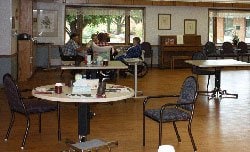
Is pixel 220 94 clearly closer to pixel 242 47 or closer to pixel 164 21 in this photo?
pixel 164 21

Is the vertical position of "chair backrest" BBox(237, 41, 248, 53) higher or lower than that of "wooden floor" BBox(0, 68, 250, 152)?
higher

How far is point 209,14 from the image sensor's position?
51.1ft

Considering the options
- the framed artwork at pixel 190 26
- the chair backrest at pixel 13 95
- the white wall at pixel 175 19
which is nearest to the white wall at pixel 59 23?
the white wall at pixel 175 19

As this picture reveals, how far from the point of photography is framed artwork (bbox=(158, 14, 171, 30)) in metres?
15.0

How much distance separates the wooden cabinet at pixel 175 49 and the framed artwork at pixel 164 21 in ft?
1.33

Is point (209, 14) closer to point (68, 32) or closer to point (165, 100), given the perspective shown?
point (68, 32)

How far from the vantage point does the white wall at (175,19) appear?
48.9ft

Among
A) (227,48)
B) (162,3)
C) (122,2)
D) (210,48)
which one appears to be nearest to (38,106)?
(122,2)

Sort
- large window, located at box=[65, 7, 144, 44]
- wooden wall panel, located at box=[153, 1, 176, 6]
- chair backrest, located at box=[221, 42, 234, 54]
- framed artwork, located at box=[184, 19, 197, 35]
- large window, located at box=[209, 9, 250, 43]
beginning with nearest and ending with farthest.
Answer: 1. wooden wall panel, located at box=[153, 1, 176, 6]
2. large window, located at box=[65, 7, 144, 44]
3. chair backrest, located at box=[221, 42, 234, 54]
4. framed artwork, located at box=[184, 19, 197, 35]
5. large window, located at box=[209, 9, 250, 43]

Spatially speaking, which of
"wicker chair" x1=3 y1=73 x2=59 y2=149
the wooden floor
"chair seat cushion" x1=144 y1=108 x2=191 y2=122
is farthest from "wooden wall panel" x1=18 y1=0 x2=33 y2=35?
"chair seat cushion" x1=144 y1=108 x2=191 y2=122

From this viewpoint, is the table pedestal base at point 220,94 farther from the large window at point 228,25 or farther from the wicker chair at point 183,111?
the large window at point 228,25

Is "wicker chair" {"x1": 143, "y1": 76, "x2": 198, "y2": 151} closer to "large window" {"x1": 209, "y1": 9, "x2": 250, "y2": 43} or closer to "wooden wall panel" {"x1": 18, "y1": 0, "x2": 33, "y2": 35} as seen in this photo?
"wooden wall panel" {"x1": 18, "y1": 0, "x2": 33, "y2": 35}

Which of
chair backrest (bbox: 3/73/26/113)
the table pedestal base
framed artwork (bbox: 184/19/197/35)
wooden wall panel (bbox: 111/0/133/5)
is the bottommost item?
the table pedestal base

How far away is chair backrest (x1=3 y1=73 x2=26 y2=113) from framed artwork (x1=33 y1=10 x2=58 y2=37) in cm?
918
